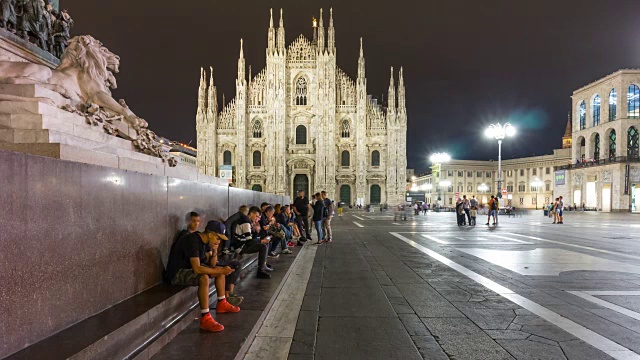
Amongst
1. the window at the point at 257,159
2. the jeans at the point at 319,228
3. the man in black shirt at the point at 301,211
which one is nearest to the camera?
the jeans at the point at 319,228

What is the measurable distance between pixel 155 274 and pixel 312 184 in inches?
1817

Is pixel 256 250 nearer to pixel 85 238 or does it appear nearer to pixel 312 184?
pixel 85 238

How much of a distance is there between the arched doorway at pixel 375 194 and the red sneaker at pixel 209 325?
4729 centimetres

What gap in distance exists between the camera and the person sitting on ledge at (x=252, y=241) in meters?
6.53

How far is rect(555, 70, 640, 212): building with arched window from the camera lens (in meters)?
44.8

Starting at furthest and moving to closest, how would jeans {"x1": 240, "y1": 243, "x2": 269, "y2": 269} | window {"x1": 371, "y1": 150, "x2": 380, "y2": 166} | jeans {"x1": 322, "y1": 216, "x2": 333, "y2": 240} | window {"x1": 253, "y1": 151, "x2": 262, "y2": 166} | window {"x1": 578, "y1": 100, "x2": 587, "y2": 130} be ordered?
1. window {"x1": 578, "y1": 100, "x2": 587, "y2": 130}
2. window {"x1": 371, "y1": 150, "x2": 380, "y2": 166}
3. window {"x1": 253, "y1": 151, "x2": 262, "y2": 166}
4. jeans {"x1": 322, "y1": 216, "x2": 333, "y2": 240}
5. jeans {"x1": 240, "y1": 243, "x2": 269, "y2": 269}

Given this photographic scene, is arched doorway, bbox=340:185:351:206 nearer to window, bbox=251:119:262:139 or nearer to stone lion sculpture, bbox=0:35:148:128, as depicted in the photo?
window, bbox=251:119:262:139

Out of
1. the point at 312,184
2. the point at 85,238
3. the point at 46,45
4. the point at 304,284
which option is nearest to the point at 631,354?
the point at 304,284

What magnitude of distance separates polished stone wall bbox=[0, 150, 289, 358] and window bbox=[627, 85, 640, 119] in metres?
56.4

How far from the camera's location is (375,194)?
50.6m

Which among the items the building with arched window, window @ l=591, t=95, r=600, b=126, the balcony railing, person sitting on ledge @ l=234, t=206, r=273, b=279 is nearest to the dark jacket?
person sitting on ledge @ l=234, t=206, r=273, b=279

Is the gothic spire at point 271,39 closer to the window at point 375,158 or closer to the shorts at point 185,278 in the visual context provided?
the window at point 375,158

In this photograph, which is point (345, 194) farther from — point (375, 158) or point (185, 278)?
point (185, 278)

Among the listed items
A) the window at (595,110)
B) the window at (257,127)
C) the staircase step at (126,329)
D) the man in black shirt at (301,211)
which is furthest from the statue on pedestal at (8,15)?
the window at (595,110)
